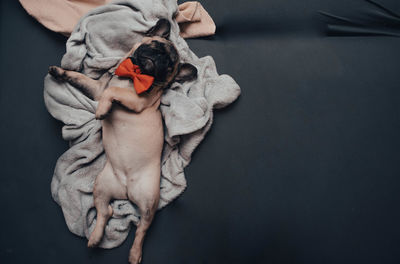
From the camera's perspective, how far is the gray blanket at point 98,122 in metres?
1.70

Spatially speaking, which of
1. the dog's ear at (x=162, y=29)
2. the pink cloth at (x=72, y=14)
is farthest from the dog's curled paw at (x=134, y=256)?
the pink cloth at (x=72, y=14)

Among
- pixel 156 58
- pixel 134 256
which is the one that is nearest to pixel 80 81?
pixel 156 58

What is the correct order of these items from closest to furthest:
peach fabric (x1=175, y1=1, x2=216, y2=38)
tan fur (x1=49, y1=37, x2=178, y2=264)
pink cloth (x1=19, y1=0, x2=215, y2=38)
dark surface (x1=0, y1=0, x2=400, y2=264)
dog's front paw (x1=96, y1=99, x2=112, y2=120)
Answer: dog's front paw (x1=96, y1=99, x2=112, y2=120)
tan fur (x1=49, y1=37, x2=178, y2=264)
dark surface (x1=0, y1=0, x2=400, y2=264)
pink cloth (x1=19, y1=0, x2=215, y2=38)
peach fabric (x1=175, y1=1, x2=216, y2=38)

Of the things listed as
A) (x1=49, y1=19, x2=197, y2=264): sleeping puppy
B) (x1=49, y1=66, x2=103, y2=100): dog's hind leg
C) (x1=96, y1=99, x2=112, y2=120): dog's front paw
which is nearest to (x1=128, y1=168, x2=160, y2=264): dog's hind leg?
(x1=49, y1=19, x2=197, y2=264): sleeping puppy

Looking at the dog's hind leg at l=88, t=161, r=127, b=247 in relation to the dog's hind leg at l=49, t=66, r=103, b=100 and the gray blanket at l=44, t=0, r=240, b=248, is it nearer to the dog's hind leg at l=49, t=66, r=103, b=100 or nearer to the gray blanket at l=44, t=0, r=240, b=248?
the gray blanket at l=44, t=0, r=240, b=248

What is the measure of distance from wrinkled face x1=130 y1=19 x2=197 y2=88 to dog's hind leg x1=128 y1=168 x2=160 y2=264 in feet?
1.49

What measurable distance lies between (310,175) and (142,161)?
0.82m

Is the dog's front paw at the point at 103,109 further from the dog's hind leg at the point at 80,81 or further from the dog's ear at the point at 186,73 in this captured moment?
the dog's ear at the point at 186,73

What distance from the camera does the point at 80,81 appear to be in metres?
1.67

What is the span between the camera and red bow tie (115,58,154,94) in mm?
1511

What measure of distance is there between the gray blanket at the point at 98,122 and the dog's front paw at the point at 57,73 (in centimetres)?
6

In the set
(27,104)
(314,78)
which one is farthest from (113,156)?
(314,78)

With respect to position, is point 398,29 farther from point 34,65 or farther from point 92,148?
point 34,65

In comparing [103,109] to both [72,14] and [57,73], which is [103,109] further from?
[72,14]
